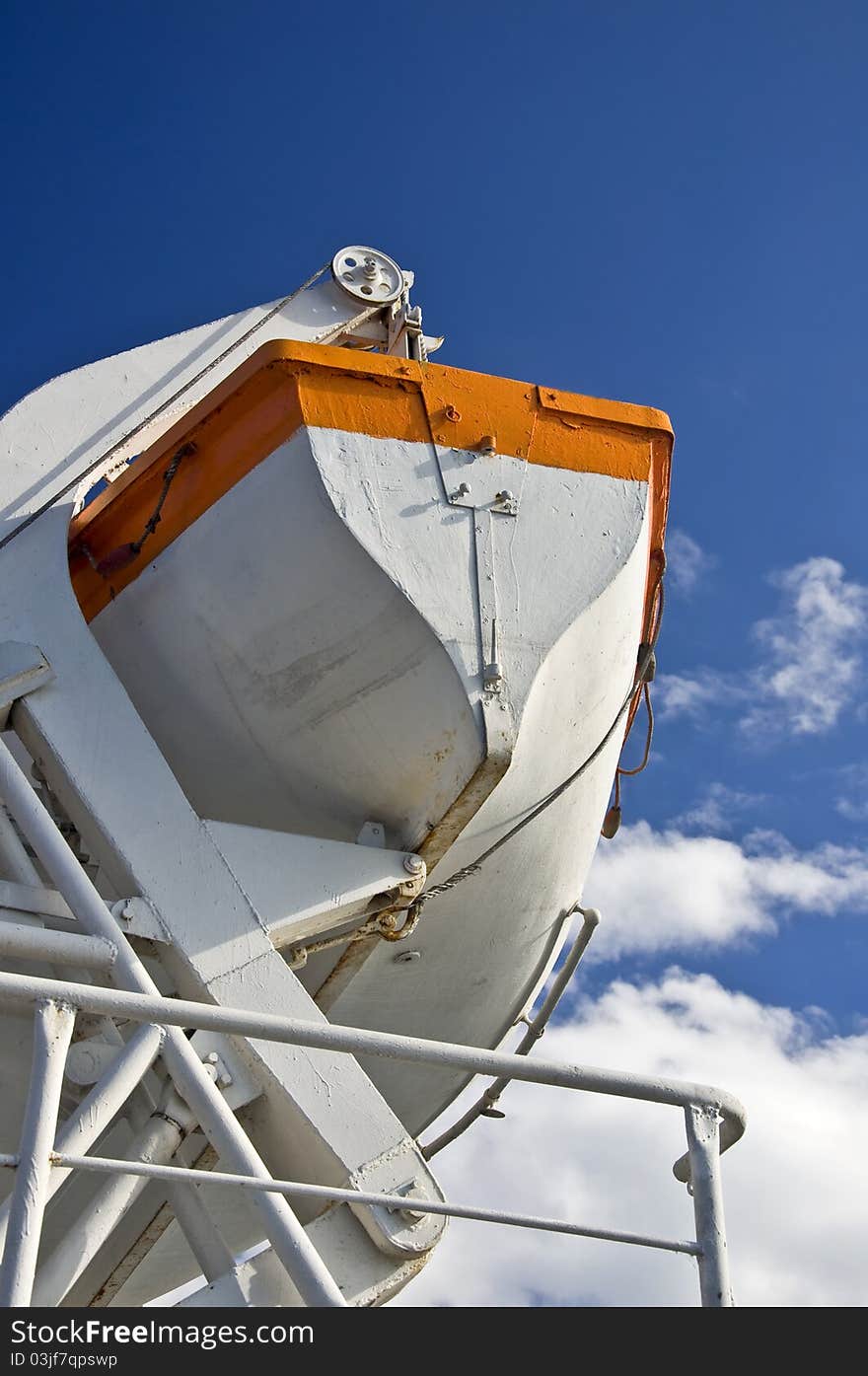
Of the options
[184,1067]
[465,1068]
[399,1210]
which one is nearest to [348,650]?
[184,1067]

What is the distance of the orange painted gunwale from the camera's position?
5.83 m

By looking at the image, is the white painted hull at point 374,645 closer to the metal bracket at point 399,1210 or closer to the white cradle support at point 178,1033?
the white cradle support at point 178,1033

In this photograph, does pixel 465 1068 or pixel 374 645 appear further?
pixel 374 645

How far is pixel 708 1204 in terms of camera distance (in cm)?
359

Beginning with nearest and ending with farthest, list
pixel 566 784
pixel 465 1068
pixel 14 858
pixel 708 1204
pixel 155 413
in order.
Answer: pixel 708 1204, pixel 465 1068, pixel 14 858, pixel 566 784, pixel 155 413

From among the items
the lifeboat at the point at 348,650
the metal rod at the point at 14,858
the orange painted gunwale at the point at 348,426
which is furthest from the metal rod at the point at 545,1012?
the metal rod at the point at 14,858

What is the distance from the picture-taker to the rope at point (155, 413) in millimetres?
6359

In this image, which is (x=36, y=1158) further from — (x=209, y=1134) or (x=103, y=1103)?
(x=209, y=1134)

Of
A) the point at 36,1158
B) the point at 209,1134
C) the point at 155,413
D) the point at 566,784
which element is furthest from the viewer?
the point at 155,413

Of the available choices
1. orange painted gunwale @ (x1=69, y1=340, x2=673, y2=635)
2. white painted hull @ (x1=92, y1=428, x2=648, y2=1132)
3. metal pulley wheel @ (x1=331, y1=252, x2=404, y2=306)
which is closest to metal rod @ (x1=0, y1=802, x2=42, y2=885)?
white painted hull @ (x1=92, y1=428, x2=648, y2=1132)

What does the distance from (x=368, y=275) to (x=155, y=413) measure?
5.14 ft
